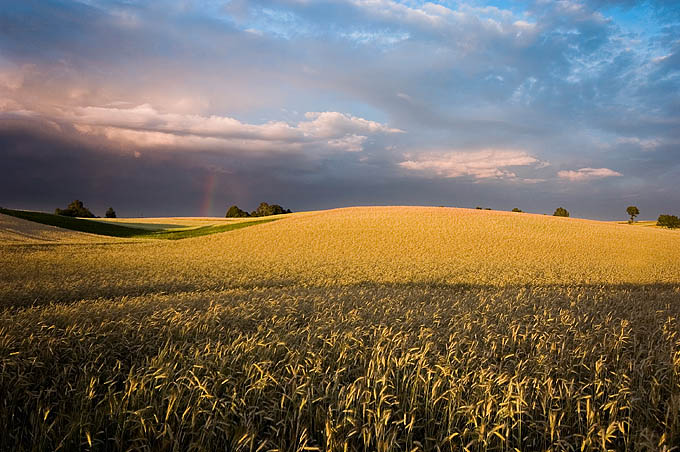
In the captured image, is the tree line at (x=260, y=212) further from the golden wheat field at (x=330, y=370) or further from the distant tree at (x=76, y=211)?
the golden wheat field at (x=330, y=370)

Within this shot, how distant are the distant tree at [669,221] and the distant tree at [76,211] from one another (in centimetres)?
12365

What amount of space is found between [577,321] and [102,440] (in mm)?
7666

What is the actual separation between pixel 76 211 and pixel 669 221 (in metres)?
128

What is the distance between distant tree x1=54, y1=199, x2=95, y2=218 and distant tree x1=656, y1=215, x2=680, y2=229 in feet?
406

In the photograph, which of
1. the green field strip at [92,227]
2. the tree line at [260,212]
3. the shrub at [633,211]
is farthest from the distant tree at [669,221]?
the green field strip at [92,227]

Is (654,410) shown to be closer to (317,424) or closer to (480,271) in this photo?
(317,424)

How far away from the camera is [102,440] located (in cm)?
300

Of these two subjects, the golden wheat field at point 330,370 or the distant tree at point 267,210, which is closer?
the golden wheat field at point 330,370

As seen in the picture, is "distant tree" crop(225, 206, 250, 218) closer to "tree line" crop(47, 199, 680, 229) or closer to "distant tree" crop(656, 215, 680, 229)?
"tree line" crop(47, 199, 680, 229)

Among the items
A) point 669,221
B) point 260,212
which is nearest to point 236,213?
point 260,212

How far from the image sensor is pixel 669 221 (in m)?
70.5

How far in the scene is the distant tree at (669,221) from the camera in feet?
228

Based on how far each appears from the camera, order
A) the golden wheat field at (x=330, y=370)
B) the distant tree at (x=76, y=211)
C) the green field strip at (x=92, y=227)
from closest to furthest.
Result: the golden wheat field at (x=330, y=370) → the green field strip at (x=92, y=227) → the distant tree at (x=76, y=211)

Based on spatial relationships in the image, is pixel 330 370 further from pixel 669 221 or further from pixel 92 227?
pixel 669 221
